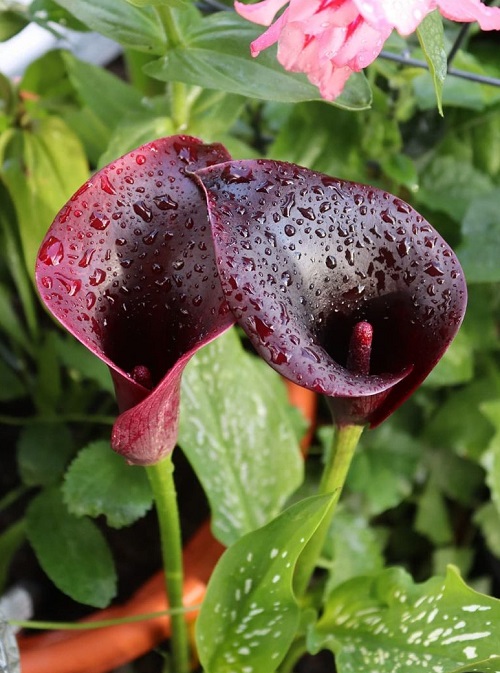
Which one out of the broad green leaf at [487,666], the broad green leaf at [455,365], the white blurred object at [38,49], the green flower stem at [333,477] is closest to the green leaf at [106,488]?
the green flower stem at [333,477]

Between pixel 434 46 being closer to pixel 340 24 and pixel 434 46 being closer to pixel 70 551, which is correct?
pixel 340 24

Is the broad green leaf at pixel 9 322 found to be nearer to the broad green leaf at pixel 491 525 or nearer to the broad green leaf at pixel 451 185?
the broad green leaf at pixel 451 185

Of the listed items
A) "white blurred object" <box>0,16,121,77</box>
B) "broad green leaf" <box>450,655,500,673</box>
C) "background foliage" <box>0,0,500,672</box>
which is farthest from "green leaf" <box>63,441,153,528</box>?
"white blurred object" <box>0,16,121,77</box>

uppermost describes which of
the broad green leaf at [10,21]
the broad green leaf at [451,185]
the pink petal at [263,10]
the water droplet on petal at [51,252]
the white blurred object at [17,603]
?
the pink petal at [263,10]

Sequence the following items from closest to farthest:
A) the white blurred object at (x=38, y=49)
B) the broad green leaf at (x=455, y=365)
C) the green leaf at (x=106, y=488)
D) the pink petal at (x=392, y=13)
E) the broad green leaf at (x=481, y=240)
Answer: the pink petal at (x=392, y=13), the green leaf at (x=106, y=488), the broad green leaf at (x=481, y=240), the broad green leaf at (x=455, y=365), the white blurred object at (x=38, y=49)

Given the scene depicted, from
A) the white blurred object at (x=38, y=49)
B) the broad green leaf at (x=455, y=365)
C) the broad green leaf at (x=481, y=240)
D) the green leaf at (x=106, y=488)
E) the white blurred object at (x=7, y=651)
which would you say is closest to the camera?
the white blurred object at (x=7, y=651)
